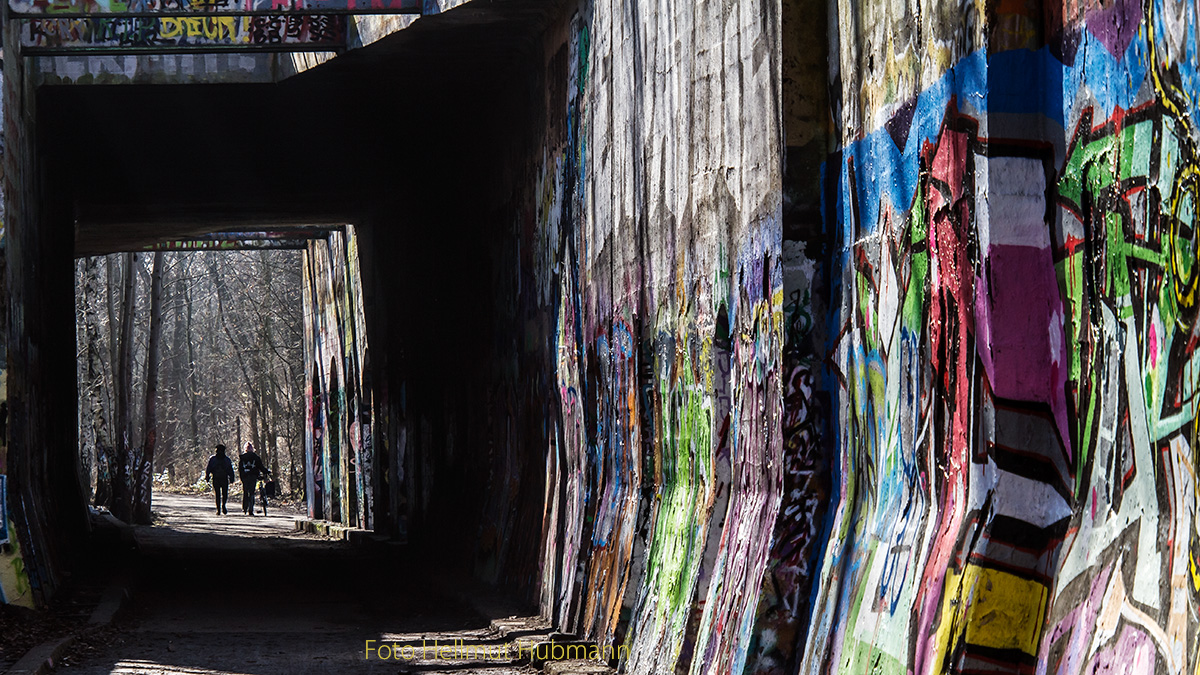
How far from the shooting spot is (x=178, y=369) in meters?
66.5

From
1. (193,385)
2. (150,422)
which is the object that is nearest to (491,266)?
(150,422)

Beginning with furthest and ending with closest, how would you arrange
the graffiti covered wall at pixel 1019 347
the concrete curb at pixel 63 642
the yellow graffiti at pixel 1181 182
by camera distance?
the concrete curb at pixel 63 642 < the graffiti covered wall at pixel 1019 347 < the yellow graffiti at pixel 1181 182

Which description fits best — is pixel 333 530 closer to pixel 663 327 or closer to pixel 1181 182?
pixel 663 327

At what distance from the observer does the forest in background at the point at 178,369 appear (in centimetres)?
3117

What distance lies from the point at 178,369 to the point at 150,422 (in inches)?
1361

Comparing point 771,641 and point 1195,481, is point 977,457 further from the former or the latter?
point 771,641

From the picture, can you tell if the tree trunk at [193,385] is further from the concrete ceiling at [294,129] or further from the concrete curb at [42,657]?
the concrete curb at [42,657]

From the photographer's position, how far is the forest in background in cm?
3117

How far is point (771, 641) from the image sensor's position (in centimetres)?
683

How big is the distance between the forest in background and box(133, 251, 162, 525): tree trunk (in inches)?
1.3

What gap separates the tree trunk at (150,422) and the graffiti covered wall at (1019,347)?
26609 mm

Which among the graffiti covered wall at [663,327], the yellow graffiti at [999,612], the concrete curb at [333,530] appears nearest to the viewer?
the yellow graffiti at [999,612]

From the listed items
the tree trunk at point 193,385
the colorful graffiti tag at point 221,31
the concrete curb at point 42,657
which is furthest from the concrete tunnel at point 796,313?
the tree trunk at point 193,385

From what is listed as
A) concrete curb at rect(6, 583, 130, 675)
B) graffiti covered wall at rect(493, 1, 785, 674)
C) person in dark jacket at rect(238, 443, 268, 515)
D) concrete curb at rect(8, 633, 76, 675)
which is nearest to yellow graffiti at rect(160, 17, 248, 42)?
graffiti covered wall at rect(493, 1, 785, 674)
